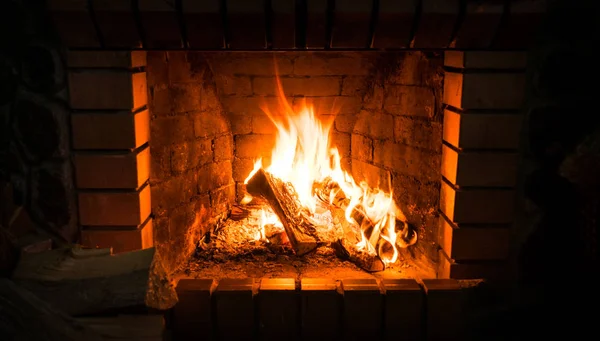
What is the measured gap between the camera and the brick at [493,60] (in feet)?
8.21

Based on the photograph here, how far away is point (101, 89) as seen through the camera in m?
2.50

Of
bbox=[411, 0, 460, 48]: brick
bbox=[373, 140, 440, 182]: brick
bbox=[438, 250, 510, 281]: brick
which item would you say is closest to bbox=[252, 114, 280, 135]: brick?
bbox=[373, 140, 440, 182]: brick

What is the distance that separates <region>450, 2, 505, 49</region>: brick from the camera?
235cm

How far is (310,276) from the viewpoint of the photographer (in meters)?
2.93

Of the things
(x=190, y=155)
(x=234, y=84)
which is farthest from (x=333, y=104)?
(x=190, y=155)

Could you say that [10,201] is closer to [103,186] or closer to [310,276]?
[103,186]

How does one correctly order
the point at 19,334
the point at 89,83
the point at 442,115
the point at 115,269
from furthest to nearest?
the point at 442,115
the point at 89,83
the point at 115,269
the point at 19,334

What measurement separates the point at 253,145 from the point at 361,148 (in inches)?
26.6

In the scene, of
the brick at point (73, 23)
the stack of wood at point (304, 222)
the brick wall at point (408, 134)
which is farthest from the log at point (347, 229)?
the brick at point (73, 23)

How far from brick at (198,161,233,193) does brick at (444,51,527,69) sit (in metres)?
1.57

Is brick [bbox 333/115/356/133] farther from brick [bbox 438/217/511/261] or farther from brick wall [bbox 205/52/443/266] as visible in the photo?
brick [bbox 438/217/511/261]

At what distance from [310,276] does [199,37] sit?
4.27 ft

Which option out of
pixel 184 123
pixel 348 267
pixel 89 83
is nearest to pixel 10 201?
pixel 89 83

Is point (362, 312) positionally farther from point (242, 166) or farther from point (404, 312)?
point (242, 166)
